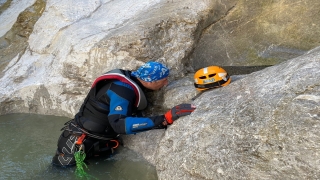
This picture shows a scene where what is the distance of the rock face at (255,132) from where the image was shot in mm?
2779

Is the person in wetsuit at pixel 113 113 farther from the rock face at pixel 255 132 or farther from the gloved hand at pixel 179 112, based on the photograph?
the rock face at pixel 255 132

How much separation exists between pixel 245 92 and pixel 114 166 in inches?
91.5

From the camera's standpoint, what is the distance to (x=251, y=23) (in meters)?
6.69

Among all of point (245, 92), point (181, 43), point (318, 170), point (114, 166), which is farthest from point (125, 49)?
point (318, 170)

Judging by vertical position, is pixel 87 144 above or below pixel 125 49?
below

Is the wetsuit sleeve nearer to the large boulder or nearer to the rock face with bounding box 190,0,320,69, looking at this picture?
the large boulder

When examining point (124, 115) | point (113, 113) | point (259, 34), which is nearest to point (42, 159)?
point (113, 113)

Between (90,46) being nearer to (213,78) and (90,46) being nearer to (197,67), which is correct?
(197,67)

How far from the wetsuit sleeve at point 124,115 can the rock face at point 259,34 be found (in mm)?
2355

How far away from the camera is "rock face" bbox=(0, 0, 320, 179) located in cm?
296

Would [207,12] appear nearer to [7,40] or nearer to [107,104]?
[107,104]

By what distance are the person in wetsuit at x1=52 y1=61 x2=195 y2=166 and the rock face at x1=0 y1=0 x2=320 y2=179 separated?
0.34 meters

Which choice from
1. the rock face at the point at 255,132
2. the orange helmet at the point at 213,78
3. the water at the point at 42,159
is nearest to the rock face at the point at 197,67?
the rock face at the point at 255,132

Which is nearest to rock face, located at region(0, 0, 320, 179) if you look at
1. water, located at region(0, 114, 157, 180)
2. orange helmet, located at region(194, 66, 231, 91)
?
orange helmet, located at region(194, 66, 231, 91)
